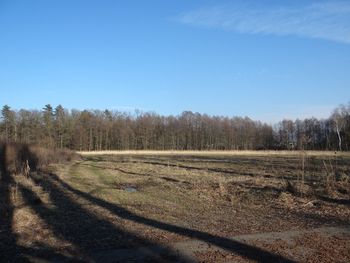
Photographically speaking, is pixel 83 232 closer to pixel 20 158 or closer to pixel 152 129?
pixel 20 158

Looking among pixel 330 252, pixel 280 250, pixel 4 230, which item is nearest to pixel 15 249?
pixel 4 230

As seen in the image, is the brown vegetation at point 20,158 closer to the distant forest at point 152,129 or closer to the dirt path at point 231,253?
the dirt path at point 231,253

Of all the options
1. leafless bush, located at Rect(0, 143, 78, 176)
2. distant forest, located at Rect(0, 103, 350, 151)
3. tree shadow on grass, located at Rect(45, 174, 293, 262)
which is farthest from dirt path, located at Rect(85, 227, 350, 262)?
distant forest, located at Rect(0, 103, 350, 151)

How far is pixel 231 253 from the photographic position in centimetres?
876

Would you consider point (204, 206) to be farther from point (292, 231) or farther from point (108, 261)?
point (108, 261)

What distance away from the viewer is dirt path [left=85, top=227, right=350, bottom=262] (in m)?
8.36

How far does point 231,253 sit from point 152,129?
124 m

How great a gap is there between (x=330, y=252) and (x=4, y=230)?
23.8ft

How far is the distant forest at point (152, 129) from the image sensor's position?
110062 mm

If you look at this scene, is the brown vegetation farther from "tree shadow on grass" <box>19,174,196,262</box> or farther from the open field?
"tree shadow on grass" <box>19,174,196,262</box>

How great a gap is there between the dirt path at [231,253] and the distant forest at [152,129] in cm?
9790

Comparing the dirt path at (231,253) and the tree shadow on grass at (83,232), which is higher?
the dirt path at (231,253)

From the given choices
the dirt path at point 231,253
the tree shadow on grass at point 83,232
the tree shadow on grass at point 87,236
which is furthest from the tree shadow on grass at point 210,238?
the tree shadow on grass at point 83,232

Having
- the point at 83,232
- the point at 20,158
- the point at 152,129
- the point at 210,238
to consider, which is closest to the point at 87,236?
the point at 83,232
